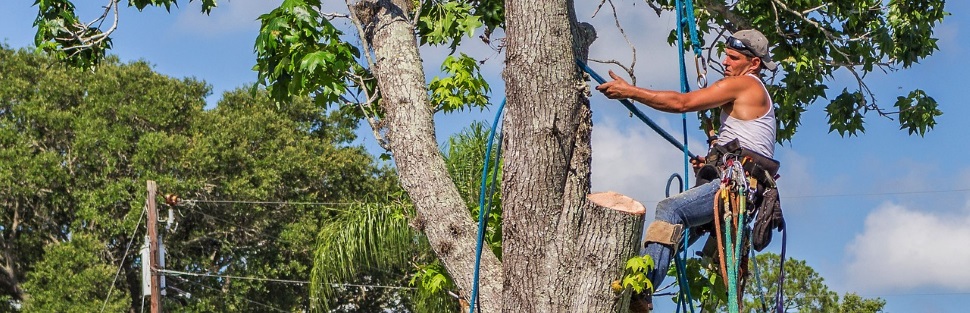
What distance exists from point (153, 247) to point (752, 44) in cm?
1675

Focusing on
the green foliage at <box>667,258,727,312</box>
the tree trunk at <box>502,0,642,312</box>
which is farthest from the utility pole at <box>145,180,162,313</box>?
the tree trunk at <box>502,0,642,312</box>

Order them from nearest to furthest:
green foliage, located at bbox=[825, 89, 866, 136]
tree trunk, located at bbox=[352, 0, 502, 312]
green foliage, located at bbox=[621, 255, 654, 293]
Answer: green foliage, located at bbox=[621, 255, 654, 293]
tree trunk, located at bbox=[352, 0, 502, 312]
green foliage, located at bbox=[825, 89, 866, 136]

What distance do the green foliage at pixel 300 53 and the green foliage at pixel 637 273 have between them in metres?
2.28

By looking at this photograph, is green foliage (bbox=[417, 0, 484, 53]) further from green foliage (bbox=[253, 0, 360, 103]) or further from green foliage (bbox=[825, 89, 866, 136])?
green foliage (bbox=[825, 89, 866, 136])

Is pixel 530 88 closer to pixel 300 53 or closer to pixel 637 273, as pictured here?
pixel 637 273

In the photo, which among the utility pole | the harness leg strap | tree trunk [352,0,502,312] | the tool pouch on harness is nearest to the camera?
the harness leg strap

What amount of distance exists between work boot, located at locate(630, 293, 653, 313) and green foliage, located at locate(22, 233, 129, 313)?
789 inches

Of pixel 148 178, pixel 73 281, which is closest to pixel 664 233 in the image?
pixel 73 281

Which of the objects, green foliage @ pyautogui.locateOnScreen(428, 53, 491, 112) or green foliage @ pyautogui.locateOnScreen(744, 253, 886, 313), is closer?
green foliage @ pyautogui.locateOnScreen(428, 53, 491, 112)

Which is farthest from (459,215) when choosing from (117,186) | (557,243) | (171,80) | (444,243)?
(171,80)

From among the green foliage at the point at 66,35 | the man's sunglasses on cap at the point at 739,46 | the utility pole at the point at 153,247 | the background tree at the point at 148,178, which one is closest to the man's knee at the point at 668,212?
the man's sunglasses on cap at the point at 739,46

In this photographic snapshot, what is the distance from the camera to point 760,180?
20.0 ft

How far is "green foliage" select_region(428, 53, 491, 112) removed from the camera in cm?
817

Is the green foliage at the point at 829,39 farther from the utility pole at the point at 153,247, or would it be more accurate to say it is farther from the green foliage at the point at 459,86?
the utility pole at the point at 153,247
